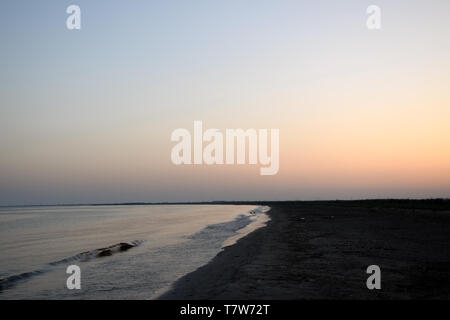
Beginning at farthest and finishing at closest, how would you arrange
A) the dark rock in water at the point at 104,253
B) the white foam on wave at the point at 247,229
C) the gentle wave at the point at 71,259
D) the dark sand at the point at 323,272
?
the white foam on wave at the point at 247,229 → the dark rock in water at the point at 104,253 → the gentle wave at the point at 71,259 → the dark sand at the point at 323,272

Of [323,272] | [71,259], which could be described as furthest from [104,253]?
[323,272]

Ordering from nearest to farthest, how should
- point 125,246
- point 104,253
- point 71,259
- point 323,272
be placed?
point 323,272 → point 71,259 → point 104,253 → point 125,246

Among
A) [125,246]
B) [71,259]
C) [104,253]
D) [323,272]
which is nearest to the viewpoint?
[323,272]

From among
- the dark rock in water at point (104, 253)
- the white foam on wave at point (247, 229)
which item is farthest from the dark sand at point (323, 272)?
the dark rock in water at point (104, 253)

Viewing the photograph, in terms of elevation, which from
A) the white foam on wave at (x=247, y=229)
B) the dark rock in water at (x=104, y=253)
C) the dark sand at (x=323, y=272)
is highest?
the dark sand at (x=323, y=272)

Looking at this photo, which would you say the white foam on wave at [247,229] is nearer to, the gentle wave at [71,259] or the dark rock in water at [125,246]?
the dark rock in water at [125,246]

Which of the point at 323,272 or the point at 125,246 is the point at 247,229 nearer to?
the point at 125,246

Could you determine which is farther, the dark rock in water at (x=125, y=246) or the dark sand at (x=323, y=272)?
the dark rock in water at (x=125, y=246)

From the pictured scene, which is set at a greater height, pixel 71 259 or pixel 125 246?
pixel 71 259

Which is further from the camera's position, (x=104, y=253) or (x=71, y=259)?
(x=104, y=253)
